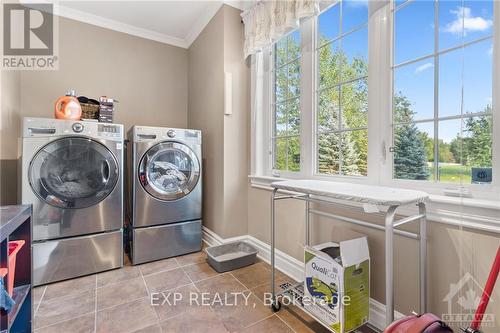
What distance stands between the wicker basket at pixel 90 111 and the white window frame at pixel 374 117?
4.93 ft

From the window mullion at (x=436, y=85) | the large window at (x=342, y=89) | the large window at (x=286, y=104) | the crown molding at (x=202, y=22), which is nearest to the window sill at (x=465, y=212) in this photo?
the window mullion at (x=436, y=85)

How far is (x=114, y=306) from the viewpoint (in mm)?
1588

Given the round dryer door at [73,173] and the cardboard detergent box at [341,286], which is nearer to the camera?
the cardboard detergent box at [341,286]

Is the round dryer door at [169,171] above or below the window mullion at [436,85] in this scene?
below

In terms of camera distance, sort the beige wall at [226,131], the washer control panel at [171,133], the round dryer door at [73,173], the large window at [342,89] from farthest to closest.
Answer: the beige wall at [226,131]
the washer control panel at [171,133]
the round dryer door at [73,173]
the large window at [342,89]

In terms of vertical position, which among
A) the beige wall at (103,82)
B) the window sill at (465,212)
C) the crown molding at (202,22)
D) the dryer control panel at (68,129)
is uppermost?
the crown molding at (202,22)

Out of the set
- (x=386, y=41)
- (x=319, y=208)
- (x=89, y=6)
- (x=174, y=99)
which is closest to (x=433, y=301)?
(x=319, y=208)

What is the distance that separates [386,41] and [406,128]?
53 cm

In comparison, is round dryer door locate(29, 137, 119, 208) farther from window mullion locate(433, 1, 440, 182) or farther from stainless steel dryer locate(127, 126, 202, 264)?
window mullion locate(433, 1, 440, 182)

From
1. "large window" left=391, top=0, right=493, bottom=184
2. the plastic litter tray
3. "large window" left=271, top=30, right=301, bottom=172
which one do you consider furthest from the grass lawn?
the plastic litter tray

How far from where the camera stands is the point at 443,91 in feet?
3.89

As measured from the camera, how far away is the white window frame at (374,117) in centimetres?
103

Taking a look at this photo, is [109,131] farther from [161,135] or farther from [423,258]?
[423,258]

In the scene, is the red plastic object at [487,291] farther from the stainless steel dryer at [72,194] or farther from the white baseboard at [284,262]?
the stainless steel dryer at [72,194]
